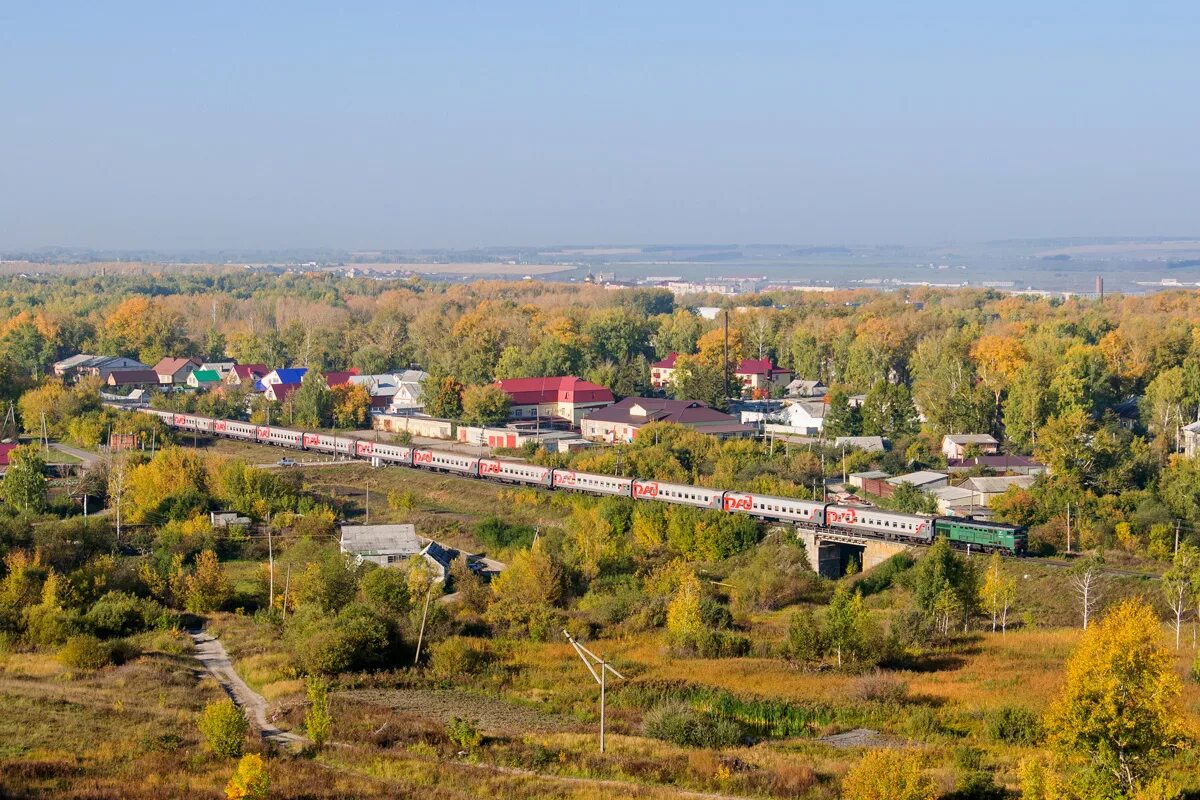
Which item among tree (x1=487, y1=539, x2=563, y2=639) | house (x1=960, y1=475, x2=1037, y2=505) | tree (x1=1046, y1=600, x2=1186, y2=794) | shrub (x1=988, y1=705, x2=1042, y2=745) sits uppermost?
tree (x1=1046, y1=600, x2=1186, y2=794)

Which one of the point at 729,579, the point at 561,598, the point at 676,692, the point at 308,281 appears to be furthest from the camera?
the point at 308,281

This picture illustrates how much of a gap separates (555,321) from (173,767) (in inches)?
2816

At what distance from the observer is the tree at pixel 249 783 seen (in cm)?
1867

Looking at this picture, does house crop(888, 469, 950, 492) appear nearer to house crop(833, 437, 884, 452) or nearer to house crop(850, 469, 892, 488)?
house crop(850, 469, 892, 488)

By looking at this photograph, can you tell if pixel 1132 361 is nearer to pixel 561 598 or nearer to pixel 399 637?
pixel 561 598

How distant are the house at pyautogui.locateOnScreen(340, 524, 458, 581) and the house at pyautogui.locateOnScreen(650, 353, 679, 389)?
39309 millimetres

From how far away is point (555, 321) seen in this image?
92.0 meters

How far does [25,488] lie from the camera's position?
46375 millimetres

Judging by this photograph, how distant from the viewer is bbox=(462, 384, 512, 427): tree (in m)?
63.8

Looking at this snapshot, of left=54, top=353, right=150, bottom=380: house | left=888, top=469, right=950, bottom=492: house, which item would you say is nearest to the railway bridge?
left=888, top=469, right=950, bottom=492: house

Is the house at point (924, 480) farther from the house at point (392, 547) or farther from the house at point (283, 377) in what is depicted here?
the house at point (283, 377)

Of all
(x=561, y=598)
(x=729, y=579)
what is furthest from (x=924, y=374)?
(x=561, y=598)

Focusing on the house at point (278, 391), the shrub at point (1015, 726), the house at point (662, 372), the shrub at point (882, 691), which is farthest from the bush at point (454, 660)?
the house at point (662, 372)

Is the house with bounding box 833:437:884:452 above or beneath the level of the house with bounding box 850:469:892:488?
above
